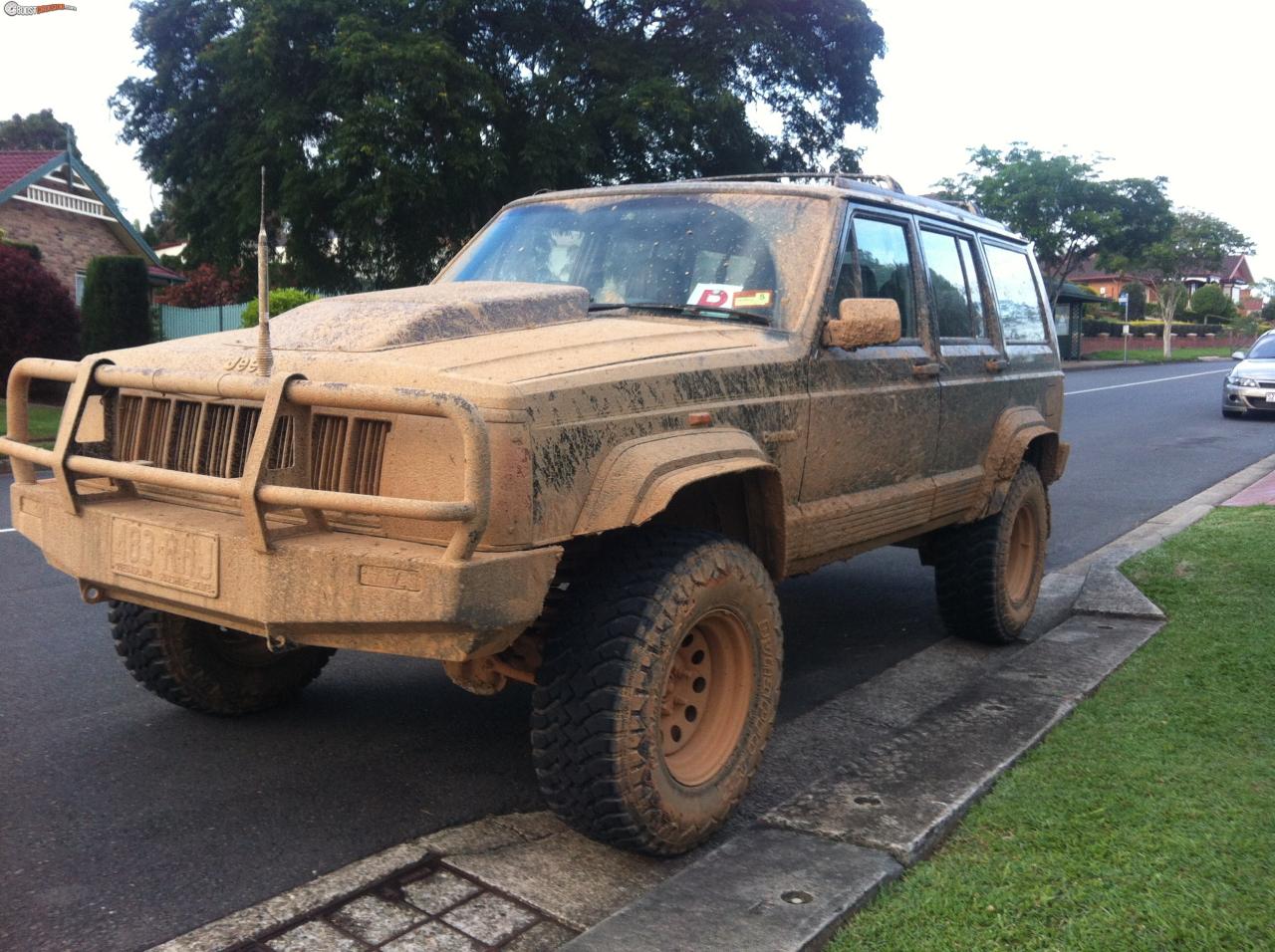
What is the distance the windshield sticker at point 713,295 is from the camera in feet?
13.8

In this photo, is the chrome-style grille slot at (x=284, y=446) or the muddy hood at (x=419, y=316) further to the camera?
the muddy hood at (x=419, y=316)

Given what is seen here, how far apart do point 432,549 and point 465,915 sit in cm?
95

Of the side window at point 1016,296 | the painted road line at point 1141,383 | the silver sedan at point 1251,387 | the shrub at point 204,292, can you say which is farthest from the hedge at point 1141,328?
the side window at point 1016,296

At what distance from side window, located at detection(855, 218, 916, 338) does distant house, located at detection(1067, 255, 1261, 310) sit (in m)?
58.7

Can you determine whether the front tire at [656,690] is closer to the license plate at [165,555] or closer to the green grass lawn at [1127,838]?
the green grass lawn at [1127,838]

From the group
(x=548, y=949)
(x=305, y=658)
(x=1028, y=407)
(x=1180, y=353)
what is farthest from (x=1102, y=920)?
(x=1180, y=353)

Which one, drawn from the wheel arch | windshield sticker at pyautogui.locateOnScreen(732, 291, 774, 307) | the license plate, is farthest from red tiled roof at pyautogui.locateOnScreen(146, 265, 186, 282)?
the wheel arch

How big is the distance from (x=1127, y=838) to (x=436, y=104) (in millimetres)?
20255

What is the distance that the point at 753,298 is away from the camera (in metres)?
4.21

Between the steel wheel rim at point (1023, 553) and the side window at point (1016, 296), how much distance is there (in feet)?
2.96

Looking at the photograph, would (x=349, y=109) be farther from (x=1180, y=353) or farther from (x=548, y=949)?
(x=1180, y=353)

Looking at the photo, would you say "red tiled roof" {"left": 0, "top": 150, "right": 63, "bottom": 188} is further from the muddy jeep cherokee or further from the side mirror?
the side mirror

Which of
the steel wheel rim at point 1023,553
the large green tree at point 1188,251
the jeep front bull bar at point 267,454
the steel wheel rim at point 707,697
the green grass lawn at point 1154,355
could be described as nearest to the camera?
the jeep front bull bar at point 267,454

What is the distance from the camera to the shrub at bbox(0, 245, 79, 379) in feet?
60.4
